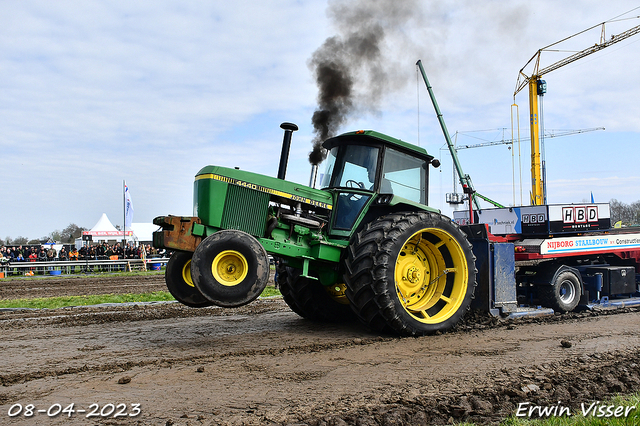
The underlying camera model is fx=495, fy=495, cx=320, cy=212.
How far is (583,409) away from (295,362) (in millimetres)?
2638

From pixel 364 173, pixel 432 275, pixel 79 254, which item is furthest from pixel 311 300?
pixel 79 254

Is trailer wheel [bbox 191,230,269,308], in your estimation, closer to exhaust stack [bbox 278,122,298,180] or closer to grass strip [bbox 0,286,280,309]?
exhaust stack [bbox 278,122,298,180]

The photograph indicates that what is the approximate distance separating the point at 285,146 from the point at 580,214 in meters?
7.85

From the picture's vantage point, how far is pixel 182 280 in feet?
20.5

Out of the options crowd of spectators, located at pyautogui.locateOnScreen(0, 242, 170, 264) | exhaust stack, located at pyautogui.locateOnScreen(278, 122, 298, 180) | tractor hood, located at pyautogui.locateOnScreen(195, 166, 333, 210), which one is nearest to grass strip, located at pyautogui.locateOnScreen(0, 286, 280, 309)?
exhaust stack, located at pyautogui.locateOnScreen(278, 122, 298, 180)

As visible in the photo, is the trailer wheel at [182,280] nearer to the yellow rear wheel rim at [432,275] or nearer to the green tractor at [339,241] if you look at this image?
the green tractor at [339,241]

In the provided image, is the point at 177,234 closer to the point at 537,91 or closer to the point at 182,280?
the point at 182,280

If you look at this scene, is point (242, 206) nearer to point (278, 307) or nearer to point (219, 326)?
point (219, 326)

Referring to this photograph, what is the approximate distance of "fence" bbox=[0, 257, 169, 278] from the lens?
24.1 metres

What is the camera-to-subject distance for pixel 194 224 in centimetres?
592

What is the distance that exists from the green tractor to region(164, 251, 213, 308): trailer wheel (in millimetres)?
13

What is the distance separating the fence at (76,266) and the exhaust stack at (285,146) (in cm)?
2179

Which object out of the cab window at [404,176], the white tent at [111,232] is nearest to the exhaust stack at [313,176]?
the cab window at [404,176]

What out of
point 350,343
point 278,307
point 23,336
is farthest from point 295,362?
point 278,307
